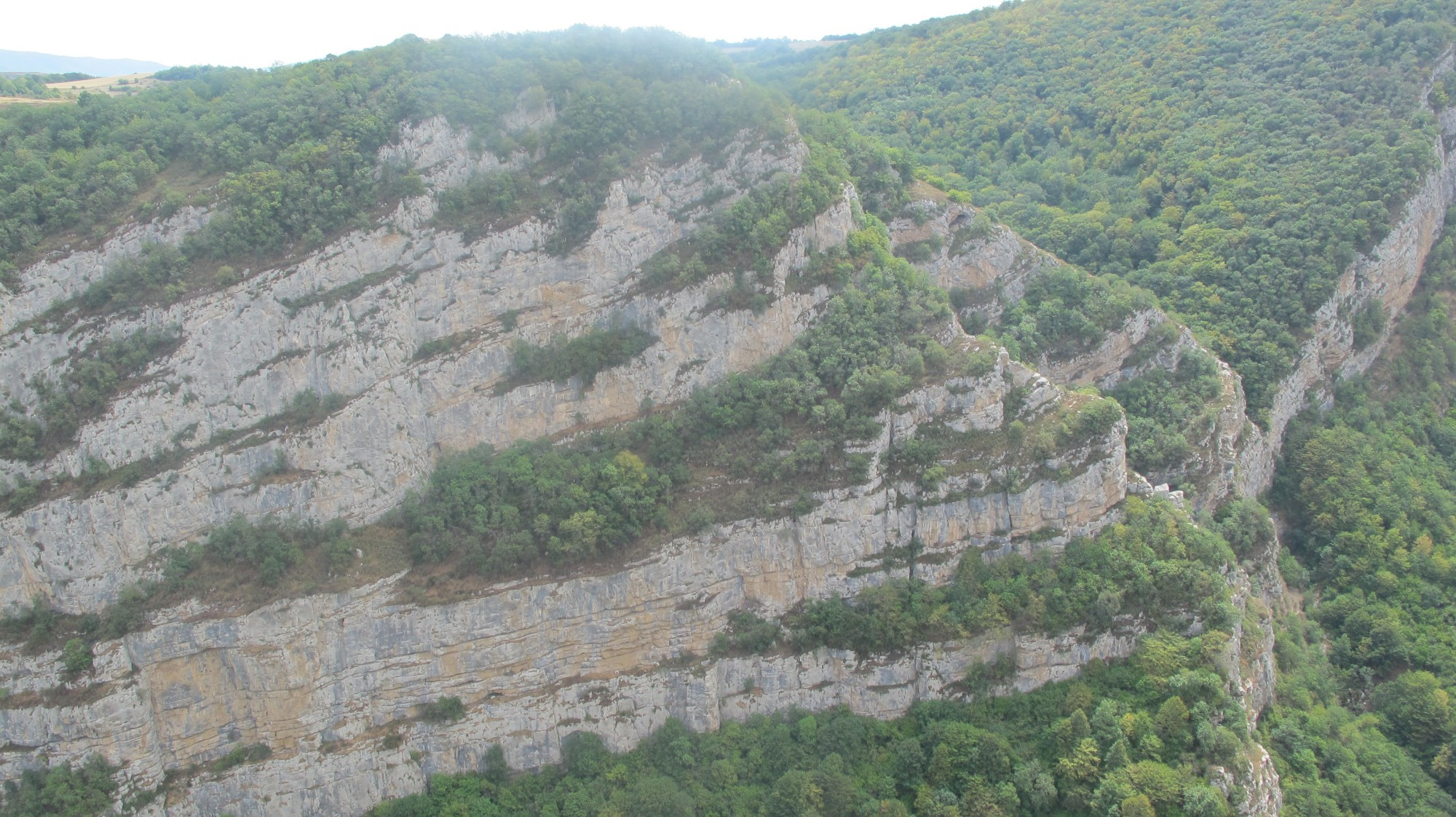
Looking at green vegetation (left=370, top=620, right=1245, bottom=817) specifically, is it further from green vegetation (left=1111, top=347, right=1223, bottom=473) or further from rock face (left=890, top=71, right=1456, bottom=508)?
rock face (left=890, top=71, right=1456, bottom=508)

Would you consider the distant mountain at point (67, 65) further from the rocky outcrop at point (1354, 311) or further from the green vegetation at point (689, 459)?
the rocky outcrop at point (1354, 311)

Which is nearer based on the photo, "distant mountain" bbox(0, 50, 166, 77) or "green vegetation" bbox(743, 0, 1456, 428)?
"green vegetation" bbox(743, 0, 1456, 428)

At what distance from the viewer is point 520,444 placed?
37812 mm

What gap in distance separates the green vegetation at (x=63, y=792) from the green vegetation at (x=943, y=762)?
8.83 metres

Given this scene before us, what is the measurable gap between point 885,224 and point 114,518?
3517cm

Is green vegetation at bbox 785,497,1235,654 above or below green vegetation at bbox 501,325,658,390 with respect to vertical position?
below

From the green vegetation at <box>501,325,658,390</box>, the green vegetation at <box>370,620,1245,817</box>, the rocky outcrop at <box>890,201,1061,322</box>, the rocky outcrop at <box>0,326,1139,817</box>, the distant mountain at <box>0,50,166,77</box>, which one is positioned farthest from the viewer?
the distant mountain at <box>0,50,166,77</box>

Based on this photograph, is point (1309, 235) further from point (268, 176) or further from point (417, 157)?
point (268, 176)

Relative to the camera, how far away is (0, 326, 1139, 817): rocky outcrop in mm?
32938

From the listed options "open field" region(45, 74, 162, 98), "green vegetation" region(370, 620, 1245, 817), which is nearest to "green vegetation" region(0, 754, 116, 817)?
"green vegetation" region(370, 620, 1245, 817)

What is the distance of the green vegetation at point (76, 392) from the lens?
34.1 meters

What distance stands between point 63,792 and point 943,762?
29424 mm

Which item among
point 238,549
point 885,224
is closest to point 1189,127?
point 885,224

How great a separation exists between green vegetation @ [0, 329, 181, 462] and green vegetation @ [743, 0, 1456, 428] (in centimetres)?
3819
